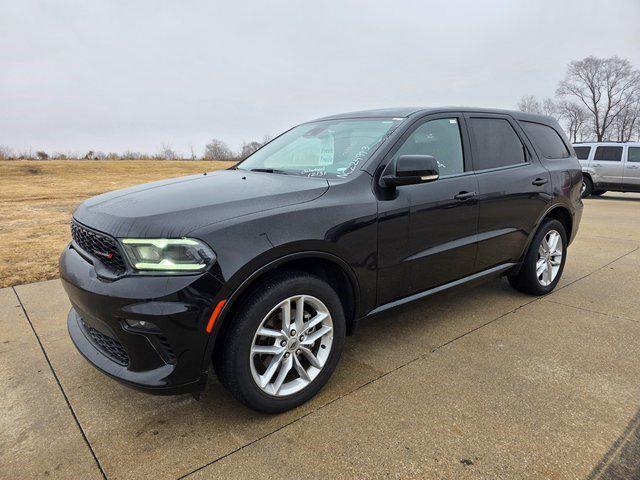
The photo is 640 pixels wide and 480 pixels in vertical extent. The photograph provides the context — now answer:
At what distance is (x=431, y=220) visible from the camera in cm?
307

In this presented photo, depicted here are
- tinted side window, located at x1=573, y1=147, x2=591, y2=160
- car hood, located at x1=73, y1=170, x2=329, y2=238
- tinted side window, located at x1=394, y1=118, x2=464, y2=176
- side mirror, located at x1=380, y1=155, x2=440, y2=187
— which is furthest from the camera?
tinted side window, located at x1=573, y1=147, x2=591, y2=160

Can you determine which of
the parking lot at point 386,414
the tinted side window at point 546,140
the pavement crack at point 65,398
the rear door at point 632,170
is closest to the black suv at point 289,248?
the parking lot at point 386,414

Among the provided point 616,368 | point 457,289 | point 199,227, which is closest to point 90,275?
point 199,227

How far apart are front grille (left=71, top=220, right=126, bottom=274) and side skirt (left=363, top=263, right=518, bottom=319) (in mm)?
1512

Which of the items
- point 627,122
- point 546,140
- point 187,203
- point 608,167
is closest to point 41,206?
point 187,203

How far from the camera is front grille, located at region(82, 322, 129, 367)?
89.0 inches

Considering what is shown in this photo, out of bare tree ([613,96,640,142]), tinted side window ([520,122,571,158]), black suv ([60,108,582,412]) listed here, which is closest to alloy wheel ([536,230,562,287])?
black suv ([60,108,582,412])

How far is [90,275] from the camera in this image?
7.48 ft

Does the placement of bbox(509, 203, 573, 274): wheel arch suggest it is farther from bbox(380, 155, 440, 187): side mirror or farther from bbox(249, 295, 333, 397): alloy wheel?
bbox(249, 295, 333, 397): alloy wheel

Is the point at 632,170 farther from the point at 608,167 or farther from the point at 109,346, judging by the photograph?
the point at 109,346

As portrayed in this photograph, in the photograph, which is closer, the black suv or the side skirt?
the black suv

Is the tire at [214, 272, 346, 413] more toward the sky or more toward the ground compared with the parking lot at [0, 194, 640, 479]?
more toward the sky

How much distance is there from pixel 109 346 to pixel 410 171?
6.49 ft

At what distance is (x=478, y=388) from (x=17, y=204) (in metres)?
11.9
